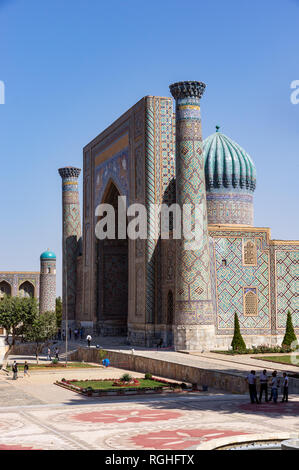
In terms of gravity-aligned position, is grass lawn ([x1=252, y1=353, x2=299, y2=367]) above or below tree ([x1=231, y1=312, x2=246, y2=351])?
below

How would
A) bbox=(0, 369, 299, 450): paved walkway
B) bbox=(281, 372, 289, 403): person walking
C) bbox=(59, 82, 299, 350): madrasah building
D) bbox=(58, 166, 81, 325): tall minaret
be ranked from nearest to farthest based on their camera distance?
bbox=(0, 369, 299, 450): paved walkway < bbox=(281, 372, 289, 403): person walking < bbox=(59, 82, 299, 350): madrasah building < bbox=(58, 166, 81, 325): tall minaret

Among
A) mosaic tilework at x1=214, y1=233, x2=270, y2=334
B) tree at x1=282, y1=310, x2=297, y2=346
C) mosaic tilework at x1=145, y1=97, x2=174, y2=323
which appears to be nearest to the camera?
tree at x1=282, y1=310, x2=297, y2=346

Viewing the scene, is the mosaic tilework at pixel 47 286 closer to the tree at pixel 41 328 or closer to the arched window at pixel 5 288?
the arched window at pixel 5 288

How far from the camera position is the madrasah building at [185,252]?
18.7 metres

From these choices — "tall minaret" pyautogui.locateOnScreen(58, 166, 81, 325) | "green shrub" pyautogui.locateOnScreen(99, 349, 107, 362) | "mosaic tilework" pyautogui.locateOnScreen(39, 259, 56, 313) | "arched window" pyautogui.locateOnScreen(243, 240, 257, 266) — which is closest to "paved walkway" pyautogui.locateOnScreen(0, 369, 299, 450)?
"green shrub" pyautogui.locateOnScreen(99, 349, 107, 362)

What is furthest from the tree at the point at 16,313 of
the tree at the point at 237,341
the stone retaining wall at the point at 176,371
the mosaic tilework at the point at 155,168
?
the tree at the point at 237,341

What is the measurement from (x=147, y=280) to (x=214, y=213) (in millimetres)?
4888

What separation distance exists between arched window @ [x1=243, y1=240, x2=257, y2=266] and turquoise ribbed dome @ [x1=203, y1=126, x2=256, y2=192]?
487 centimetres

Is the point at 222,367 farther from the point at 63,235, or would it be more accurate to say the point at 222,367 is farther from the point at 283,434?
the point at 63,235

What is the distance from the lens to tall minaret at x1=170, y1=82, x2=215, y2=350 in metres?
18.4

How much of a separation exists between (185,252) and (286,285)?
13.0 ft

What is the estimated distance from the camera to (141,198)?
2180 centimetres

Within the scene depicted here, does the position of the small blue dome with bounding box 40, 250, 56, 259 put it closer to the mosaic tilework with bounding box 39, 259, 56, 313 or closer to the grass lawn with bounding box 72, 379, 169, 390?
the mosaic tilework with bounding box 39, 259, 56, 313

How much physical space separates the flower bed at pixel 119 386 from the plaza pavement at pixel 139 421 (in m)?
0.30
